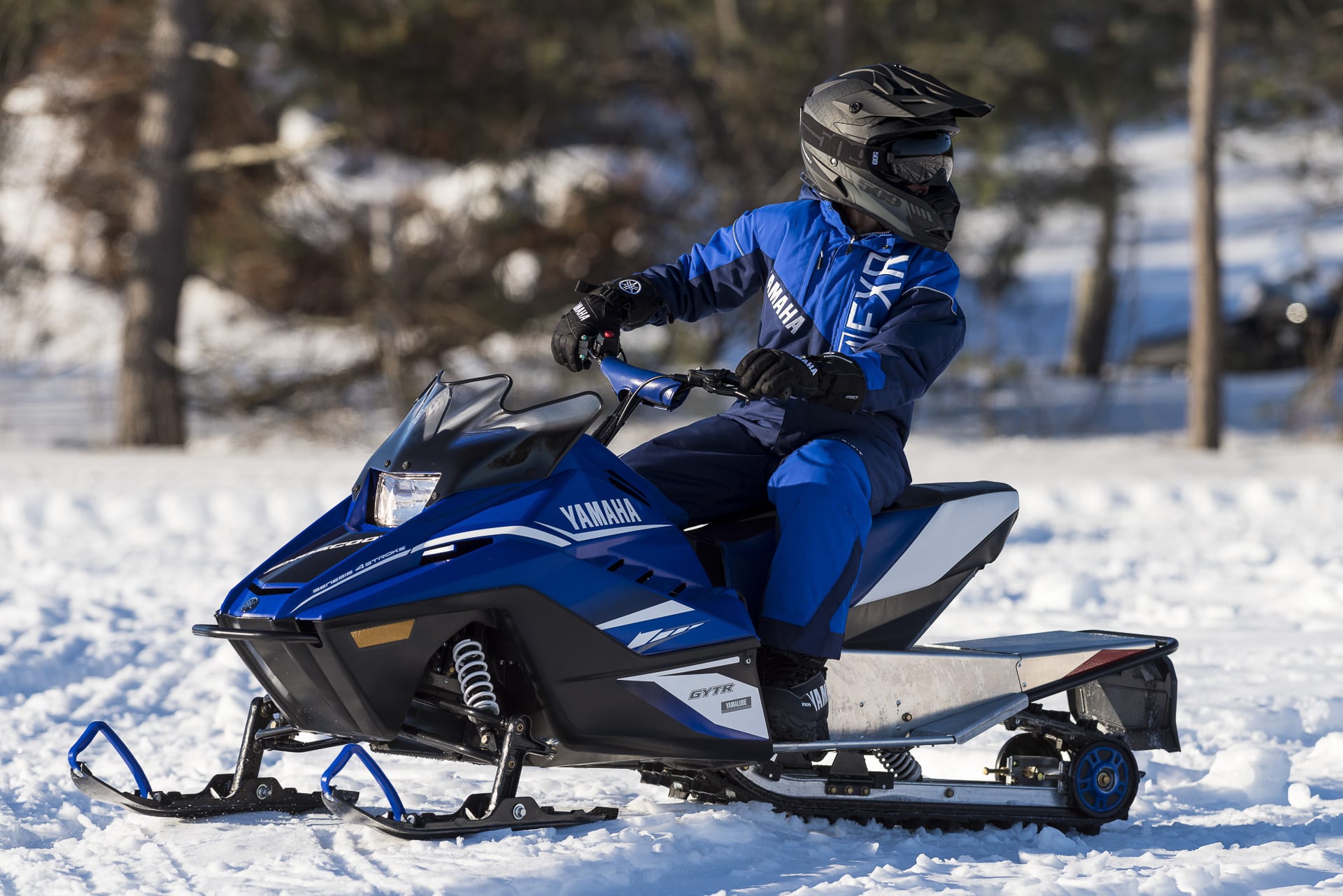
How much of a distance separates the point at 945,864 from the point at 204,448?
37.5 ft

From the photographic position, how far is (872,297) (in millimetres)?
3369

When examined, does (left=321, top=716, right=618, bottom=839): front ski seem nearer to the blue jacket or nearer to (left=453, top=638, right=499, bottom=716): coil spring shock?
(left=453, top=638, right=499, bottom=716): coil spring shock

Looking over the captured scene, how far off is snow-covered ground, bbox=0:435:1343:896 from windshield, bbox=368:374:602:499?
797 millimetres

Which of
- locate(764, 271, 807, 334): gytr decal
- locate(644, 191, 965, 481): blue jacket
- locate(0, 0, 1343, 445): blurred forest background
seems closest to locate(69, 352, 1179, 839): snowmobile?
locate(644, 191, 965, 481): blue jacket

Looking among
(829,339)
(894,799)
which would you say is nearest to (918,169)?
(829,339)

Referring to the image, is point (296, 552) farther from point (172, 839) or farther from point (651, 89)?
point (651, 89)

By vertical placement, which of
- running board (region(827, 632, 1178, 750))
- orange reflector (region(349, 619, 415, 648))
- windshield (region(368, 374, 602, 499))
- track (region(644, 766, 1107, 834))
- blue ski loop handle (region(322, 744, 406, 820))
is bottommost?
track (region(644, 766, 1107, 834))

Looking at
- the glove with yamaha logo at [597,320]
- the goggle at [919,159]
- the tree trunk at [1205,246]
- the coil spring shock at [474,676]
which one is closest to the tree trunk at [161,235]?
the tree trunk at [1205,246]

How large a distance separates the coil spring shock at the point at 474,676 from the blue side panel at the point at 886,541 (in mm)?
940

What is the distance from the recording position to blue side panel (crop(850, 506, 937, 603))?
11.2 ft

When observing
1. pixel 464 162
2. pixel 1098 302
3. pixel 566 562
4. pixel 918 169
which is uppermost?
pixel 464 162

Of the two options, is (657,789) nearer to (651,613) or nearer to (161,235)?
(651,613)

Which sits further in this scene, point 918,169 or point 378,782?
point 918,169

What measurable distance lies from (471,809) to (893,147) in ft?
5.88
